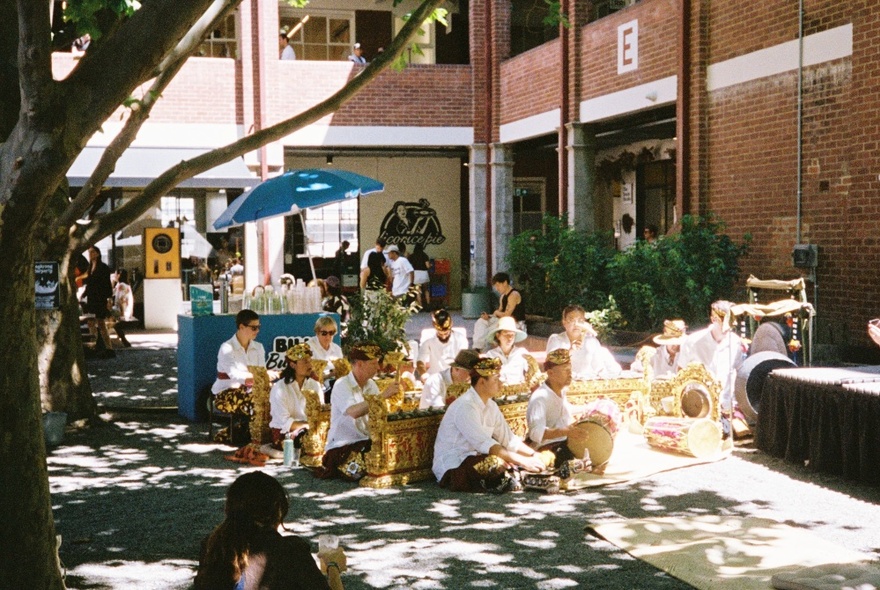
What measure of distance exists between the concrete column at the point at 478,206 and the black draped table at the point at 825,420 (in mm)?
13339

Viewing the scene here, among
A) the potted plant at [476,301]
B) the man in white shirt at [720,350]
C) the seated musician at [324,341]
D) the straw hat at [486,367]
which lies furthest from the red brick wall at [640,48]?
the straw hat at [486,367]

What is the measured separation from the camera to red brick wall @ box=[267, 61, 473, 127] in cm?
2172

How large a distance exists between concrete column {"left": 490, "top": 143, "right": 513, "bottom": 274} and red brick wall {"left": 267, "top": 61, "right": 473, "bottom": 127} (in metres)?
1.01

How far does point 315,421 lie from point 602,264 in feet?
26.1

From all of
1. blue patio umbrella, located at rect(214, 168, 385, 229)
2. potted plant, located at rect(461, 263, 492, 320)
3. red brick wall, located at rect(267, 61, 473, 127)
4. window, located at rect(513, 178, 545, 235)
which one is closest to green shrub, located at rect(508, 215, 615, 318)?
potted plant, located at rect(461, 263, 492, 320)

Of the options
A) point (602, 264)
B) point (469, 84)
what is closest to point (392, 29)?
point (469, 84)

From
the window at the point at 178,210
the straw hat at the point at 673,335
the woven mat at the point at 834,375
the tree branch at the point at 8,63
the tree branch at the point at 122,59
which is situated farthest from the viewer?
the window at the point at 178,210

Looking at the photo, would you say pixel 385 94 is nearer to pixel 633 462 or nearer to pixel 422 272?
pixel 422 272

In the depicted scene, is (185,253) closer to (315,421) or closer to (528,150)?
(528,150)

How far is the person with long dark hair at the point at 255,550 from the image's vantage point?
387 centimetres

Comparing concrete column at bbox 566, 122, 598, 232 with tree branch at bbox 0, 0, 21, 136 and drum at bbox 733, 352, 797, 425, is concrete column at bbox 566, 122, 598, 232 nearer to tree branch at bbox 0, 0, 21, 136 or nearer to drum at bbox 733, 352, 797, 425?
drum at bbox 733, 352, 797, 425

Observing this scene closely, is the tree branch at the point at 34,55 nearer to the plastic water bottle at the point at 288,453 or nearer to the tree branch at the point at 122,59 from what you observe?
the tree branch at the point at 122,59

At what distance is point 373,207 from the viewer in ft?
86.0

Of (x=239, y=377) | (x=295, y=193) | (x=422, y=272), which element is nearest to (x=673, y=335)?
(x=239, y=377)
